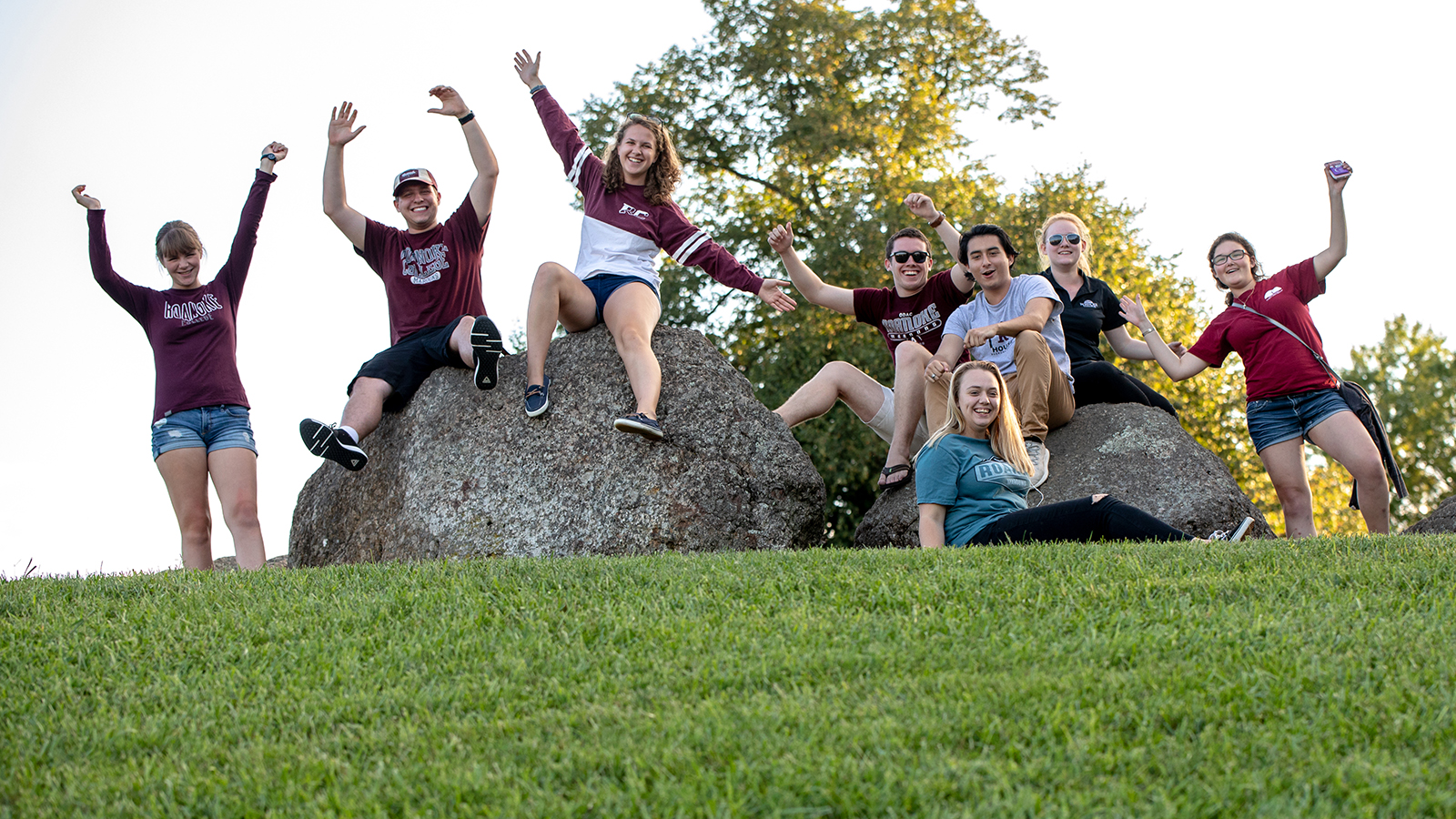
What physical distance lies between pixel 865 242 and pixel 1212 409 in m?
7.05

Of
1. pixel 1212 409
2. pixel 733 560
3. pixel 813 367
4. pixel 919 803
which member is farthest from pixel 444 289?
pixel 1212 409

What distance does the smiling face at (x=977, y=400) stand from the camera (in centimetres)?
695

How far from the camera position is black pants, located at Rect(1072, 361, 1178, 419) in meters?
9.59

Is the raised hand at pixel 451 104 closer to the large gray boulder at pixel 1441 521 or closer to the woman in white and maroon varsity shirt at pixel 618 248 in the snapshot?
the woman in white and maroon varsity shirt at pixel 618 248

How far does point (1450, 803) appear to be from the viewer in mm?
3080

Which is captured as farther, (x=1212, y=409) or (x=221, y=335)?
(x=1212, y=409)

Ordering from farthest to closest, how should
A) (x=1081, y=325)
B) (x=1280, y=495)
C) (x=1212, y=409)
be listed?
1. (x=1212, y=409)
2. (x=1081, y=325)
3. (x=1280, y=495)

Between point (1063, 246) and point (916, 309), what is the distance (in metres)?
1.43

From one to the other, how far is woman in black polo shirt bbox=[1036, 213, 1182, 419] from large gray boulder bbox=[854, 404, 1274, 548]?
0.39 meters

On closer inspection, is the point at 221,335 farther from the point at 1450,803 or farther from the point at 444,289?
the point at 1450,803

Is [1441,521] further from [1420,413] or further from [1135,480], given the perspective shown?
[1420,413]

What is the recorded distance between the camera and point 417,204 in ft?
27.9

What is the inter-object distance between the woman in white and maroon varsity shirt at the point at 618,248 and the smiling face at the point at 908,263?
1.48m

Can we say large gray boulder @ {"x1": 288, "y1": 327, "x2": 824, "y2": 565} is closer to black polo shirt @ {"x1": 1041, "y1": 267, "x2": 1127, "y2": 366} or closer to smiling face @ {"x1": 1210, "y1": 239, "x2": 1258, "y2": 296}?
black polo shirt @ {"x1": 1041, "y1": 267, "x2": 1127, "y2": 366}
